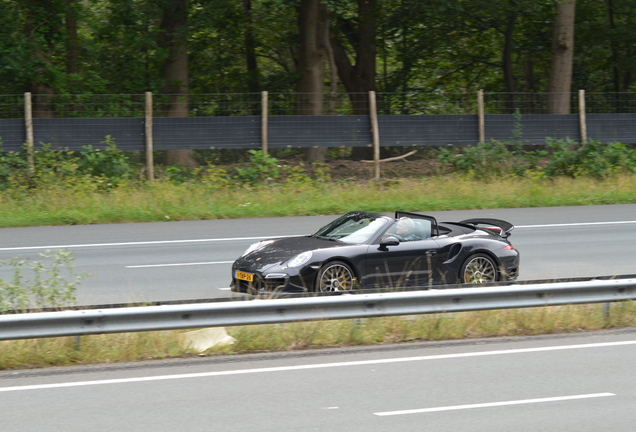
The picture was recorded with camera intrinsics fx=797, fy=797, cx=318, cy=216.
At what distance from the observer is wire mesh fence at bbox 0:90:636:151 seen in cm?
2195

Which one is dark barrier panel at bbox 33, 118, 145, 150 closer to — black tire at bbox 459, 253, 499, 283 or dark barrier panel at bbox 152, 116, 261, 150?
dark barrier panel at bbox 152, 116, 261, 150

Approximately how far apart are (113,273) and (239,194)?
8.29m

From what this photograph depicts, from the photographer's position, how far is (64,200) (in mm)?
18656

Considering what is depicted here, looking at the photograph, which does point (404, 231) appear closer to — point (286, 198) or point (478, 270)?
point (478, 270)

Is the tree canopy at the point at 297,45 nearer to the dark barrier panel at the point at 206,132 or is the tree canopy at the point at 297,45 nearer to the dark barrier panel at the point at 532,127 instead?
the dark barrier panel at the point at 532,127

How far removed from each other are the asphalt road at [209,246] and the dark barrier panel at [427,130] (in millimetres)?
5519

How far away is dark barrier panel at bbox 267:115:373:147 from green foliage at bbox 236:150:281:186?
34.8 inches

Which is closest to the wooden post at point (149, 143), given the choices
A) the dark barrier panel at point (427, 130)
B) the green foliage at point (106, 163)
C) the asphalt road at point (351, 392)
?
the green foliage at point (106, 163)

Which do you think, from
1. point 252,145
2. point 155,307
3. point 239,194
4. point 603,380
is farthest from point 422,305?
point 252,145

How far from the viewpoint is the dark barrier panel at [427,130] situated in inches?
948

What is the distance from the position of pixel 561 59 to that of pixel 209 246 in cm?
1797

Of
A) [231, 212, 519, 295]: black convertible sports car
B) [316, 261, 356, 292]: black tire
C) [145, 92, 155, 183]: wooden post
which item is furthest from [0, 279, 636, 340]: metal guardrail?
[145, 92, 155, 183]: wooden post

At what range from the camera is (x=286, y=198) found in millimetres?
19875

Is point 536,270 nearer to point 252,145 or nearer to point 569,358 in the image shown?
point 569,358
